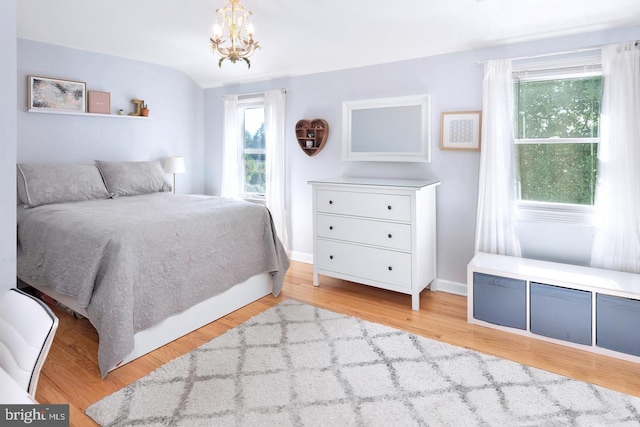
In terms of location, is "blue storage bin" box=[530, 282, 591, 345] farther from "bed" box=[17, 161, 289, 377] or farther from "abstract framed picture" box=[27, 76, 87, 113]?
"abstract framed picture" box=[27, 76, 87, 113]

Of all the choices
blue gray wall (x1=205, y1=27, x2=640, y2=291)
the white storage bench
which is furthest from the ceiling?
the white storage bench

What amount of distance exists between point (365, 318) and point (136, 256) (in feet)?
5.45

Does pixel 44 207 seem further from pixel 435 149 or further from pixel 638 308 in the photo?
pixel 638 308

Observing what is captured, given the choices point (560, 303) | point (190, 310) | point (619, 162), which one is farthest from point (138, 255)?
point (619, 162)

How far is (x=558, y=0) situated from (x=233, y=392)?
3.06m

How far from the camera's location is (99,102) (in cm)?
415

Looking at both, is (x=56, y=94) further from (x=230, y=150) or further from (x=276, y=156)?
(x=276, y=156)

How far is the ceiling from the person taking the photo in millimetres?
2762

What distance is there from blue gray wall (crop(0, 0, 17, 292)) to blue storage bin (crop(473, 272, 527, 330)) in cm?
267

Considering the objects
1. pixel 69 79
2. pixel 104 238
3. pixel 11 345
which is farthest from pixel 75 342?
pixel 69 79

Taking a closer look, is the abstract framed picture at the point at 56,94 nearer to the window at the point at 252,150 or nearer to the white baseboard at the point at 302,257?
the window at the point at 252,150

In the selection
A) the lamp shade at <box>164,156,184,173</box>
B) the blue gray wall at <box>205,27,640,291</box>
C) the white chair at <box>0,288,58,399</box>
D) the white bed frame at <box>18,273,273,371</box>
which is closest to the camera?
the white chair at <box>0,288,58,399</box>

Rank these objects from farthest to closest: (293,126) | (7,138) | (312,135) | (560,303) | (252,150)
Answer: (252,150)
(293,126)
(312,135)
(560,303)
(7,138)

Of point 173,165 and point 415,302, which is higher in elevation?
point 173,165
